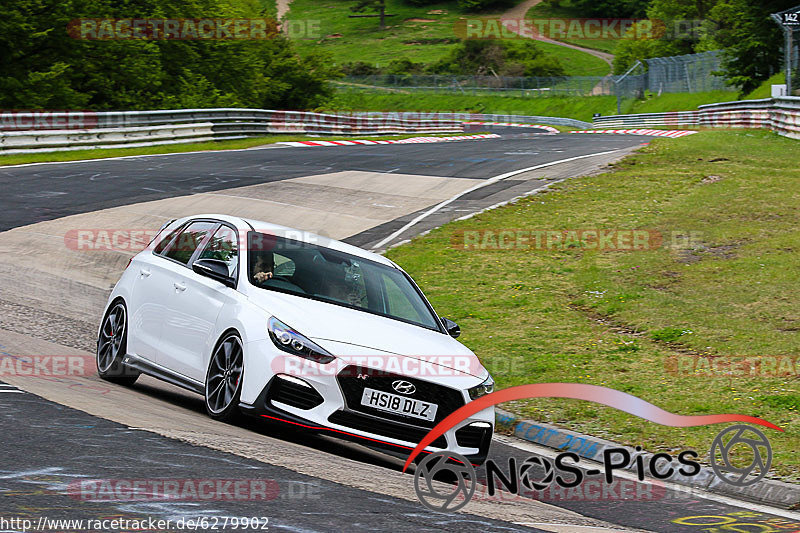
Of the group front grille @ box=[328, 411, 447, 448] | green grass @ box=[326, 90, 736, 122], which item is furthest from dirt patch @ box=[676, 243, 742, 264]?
green grass @ box=[326, 90, 736, 122]

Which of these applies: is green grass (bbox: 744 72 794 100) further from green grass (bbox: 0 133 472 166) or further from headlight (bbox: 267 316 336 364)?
headlight (bbox: 267 316 336 364)

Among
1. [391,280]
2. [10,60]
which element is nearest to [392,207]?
[391,280]

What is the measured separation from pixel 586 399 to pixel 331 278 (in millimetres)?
2773

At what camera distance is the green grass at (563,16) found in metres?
139

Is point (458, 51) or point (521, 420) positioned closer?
point (521, 420)

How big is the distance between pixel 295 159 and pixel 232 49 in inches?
1048

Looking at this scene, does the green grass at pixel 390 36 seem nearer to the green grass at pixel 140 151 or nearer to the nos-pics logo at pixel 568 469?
the green grass at pixel 140 151

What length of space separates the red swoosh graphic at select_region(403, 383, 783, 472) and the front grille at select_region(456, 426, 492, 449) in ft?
0.32

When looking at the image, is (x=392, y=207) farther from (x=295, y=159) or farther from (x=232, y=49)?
(x=232, y=49)

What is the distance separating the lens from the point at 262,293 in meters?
7.36

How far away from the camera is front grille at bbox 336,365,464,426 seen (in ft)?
21.7

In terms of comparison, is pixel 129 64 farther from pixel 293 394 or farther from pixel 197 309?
pixel 293 394

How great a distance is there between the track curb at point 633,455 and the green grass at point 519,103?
57791 mm

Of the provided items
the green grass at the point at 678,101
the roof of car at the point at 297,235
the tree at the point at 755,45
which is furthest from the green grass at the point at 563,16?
the roof of car at the point at 297,235
